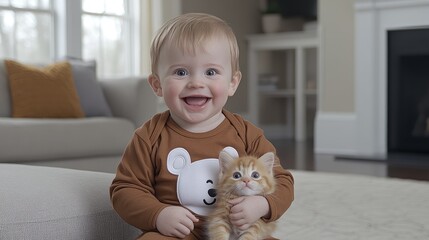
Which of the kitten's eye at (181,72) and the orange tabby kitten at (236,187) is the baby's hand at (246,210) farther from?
the kitten's eye at (181,72)

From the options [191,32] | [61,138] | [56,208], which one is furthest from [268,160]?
[61,138]

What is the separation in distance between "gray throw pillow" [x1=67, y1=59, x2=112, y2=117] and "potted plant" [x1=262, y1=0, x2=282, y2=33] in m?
3.15

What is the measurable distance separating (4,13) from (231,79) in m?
3.94

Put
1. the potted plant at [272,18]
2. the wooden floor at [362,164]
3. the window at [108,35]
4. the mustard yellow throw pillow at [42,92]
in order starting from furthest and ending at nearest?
the potted plant at [272,18]
the window at [108,35]
the wooden floor at [362,164]
the mustard yellow throw pillow at [42,92]

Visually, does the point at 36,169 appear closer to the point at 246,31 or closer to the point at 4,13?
the point at 4,13

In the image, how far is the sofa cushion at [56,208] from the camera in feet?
4.98

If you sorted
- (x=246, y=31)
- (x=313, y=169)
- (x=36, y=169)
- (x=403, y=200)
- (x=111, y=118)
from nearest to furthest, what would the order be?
(x=36, y=169)
(x=403, y=200)
(x=111, y=118)
(x=313, y=169)
(x=246, y=31)

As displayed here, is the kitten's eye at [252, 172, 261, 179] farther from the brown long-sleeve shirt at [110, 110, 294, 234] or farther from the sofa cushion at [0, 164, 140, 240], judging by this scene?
the sofa cushion at [0, 164, 140, 240]

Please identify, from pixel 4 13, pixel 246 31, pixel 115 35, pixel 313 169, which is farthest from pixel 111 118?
pixel 246 31

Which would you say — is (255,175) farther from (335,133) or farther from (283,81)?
(283,81)

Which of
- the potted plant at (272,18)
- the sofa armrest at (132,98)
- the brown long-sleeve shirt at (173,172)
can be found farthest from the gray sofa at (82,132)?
the potted plant at (272,18)

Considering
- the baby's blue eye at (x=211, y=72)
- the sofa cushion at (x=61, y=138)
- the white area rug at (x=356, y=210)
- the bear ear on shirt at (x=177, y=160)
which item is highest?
the baby's blue eye at (x=211, y=72)

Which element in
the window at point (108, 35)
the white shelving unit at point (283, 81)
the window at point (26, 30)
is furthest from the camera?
the white shelving unit at point (283, 81)

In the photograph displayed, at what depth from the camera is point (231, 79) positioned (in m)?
1.53
